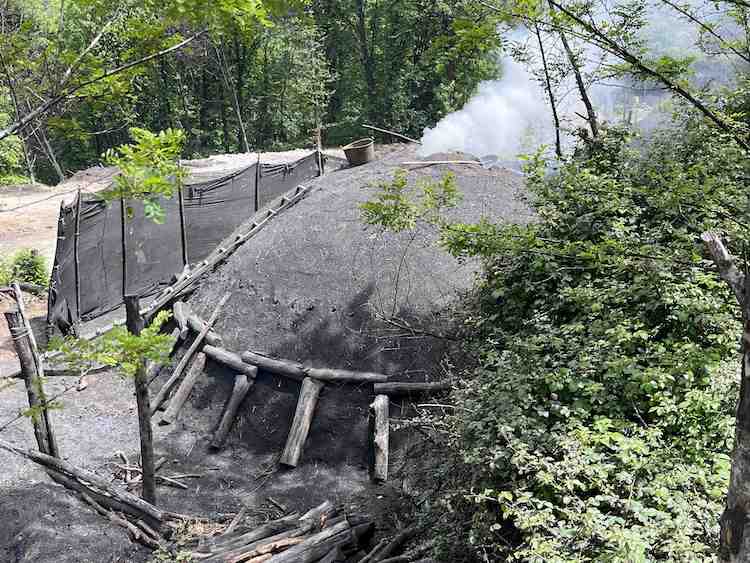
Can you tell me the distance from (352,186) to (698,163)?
5236 millimetres

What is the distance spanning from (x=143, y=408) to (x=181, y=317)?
11.5 feet

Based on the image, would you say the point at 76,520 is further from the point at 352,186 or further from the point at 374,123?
the point at 374,123

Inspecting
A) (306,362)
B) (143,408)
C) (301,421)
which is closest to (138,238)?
(306,362)

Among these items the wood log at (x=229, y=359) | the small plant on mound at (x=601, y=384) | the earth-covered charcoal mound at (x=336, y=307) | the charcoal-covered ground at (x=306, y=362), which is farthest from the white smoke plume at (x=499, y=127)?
the wood log at (x=229, y=359)

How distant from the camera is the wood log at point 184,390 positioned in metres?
8.52

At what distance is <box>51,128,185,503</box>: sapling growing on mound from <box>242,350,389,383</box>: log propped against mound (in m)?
2.26

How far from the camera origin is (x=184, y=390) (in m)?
8.70

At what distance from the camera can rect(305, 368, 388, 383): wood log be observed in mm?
7910

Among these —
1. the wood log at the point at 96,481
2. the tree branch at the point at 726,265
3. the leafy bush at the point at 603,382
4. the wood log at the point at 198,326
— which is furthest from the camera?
the wood log at the point at 198,326

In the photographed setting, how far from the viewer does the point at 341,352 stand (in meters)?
8.30

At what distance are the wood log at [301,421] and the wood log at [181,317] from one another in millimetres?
2246

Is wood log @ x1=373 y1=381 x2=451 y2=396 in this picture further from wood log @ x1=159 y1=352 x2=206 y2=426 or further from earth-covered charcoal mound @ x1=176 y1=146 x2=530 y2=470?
wood log @ x1=159 y1=352 x2=206 y2=426

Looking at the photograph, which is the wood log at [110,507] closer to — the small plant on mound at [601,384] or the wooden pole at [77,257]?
the small plant on mound at [601,384]

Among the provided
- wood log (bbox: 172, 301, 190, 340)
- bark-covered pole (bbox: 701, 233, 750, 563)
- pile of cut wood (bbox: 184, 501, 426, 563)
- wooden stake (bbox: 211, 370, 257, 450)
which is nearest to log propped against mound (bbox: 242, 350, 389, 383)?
wooden stake (bbox: 211, 370, 257, 450)
